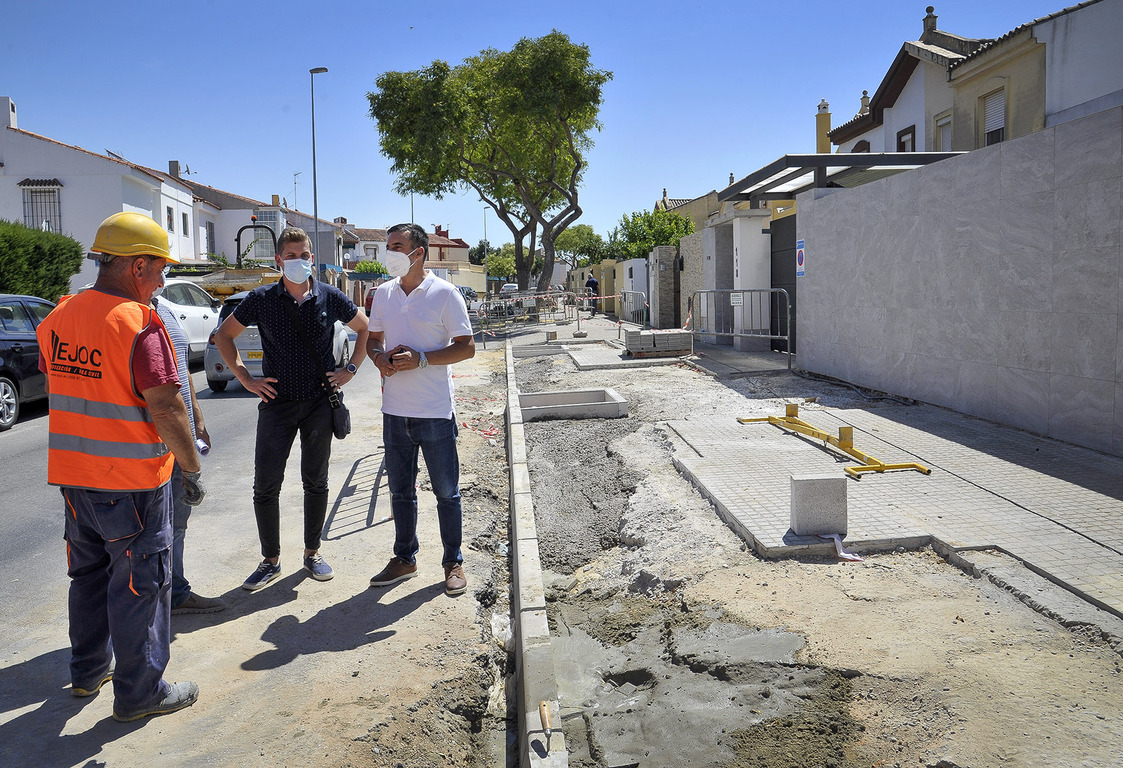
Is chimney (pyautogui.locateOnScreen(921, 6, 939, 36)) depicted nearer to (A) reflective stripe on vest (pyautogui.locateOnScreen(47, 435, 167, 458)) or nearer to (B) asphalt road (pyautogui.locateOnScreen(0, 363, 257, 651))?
(B) asphalt road (pyautogui.locateOnScreen(0, 363, 257, 651))

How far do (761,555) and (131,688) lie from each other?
11.1ft

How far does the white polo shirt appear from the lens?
4.52 m

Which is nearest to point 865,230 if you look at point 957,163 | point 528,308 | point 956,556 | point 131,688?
point 957,163

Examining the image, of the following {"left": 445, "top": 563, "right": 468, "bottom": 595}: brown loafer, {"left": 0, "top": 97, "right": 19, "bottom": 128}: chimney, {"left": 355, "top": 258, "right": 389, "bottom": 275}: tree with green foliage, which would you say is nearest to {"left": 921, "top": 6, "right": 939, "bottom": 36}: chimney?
{"left": 445, "top": 563, "right": 468, "bottom": 595}: brown loafer

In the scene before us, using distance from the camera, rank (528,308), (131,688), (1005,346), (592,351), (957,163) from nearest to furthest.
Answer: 1. (131,688)
2. (1005,346)
3. (957,163)
4. (592,351)
5. (528,308)

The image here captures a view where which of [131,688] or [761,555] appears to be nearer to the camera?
[131,688]

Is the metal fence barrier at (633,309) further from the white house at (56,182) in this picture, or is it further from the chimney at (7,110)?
the chimney at (7,110)

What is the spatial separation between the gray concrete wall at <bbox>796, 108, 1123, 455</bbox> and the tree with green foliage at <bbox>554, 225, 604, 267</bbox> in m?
77.4

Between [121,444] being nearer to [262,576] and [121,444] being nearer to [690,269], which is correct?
[262,576]

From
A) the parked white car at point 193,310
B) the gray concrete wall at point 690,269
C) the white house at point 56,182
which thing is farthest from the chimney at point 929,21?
the white house at point 56,182

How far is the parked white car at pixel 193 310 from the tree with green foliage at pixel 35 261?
553 centimetres

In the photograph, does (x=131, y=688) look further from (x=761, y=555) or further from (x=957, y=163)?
(x=957, y=163)

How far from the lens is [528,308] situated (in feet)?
109

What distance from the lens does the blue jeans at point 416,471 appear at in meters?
4.56
